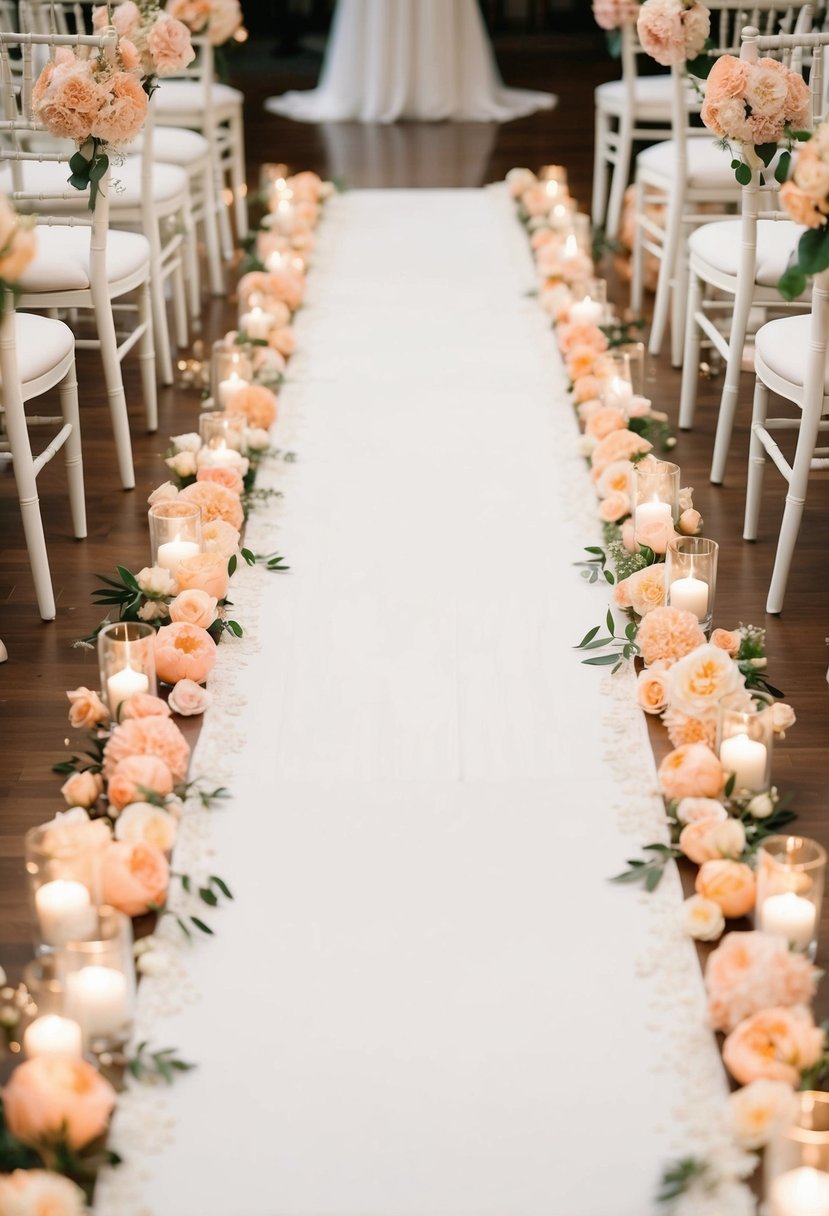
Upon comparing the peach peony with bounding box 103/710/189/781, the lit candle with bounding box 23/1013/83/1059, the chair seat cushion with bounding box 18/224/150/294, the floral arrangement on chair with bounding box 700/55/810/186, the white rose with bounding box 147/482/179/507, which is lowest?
the lit candle with bounding box 23/1013/83/1059

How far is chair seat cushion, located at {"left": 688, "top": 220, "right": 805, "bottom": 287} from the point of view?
3605 mm

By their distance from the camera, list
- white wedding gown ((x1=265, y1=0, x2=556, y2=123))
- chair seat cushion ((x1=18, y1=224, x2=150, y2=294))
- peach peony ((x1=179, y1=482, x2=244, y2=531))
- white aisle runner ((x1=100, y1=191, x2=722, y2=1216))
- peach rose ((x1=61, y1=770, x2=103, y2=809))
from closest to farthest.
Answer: white aisle runner ((x1=100, y1=191, x2=722, y2=1216)) → peach rose ((x1=61, y1=770, x2=103, y2=809)) → peach peony ((x1=179, y1=482, x2=244, y2=531)) → chair seat cushion ((x1=18, y1=224, x2=150, y2=294)) → white wedding gown ((x1=265, y1=0, x2=556, y2=123))

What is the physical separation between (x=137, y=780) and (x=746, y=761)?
1.00 metres

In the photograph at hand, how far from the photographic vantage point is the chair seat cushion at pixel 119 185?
4.30 meters

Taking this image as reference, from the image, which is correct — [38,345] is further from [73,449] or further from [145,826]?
[145,826]

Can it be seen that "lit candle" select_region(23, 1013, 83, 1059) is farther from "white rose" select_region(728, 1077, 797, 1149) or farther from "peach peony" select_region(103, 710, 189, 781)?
"white rose" select_region(728, 1077, 797, 1149)

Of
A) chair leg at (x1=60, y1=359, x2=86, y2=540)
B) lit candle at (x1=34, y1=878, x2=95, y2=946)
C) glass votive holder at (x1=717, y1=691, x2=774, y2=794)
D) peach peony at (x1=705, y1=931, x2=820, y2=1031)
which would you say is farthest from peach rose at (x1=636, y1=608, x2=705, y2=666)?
chair leg at (x1=60, y1=359, x2=86, y2=540)

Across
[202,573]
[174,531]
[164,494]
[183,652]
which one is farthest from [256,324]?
[183,652]

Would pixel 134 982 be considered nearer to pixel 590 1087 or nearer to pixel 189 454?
pixel 590 1087

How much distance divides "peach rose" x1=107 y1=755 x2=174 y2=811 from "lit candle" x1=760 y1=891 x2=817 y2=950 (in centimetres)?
99

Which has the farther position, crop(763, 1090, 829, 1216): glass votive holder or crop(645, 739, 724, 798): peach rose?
crop(645, 739, 724, 798): peach rose

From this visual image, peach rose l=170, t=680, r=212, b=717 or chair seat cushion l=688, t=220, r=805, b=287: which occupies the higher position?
chair seat cushion l=688, t=220, r=805, b=287

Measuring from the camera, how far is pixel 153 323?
4.64 meters

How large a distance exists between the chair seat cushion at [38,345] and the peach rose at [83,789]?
39.8 inches
